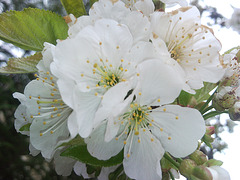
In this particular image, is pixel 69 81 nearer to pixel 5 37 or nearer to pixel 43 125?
pixel 43 125

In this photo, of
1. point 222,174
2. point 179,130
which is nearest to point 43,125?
point 179,130

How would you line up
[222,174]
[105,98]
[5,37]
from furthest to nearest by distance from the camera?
[5,37] < [222,174] < [105,98]

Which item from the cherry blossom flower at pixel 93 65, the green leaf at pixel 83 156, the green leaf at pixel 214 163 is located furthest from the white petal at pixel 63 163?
the green leaf at pixel 214 163

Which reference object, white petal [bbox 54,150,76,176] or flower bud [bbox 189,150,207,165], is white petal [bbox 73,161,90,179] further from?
flower bud [bbox 189,150,207,165]

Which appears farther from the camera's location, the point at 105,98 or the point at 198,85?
the point at 198,85

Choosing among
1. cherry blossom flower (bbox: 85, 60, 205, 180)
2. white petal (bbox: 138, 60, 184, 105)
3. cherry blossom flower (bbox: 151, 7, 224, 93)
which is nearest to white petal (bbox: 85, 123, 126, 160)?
cherry blossom flower (bbox: 85, 60, 205, 180)

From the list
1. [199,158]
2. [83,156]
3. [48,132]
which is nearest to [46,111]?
[48,132]
